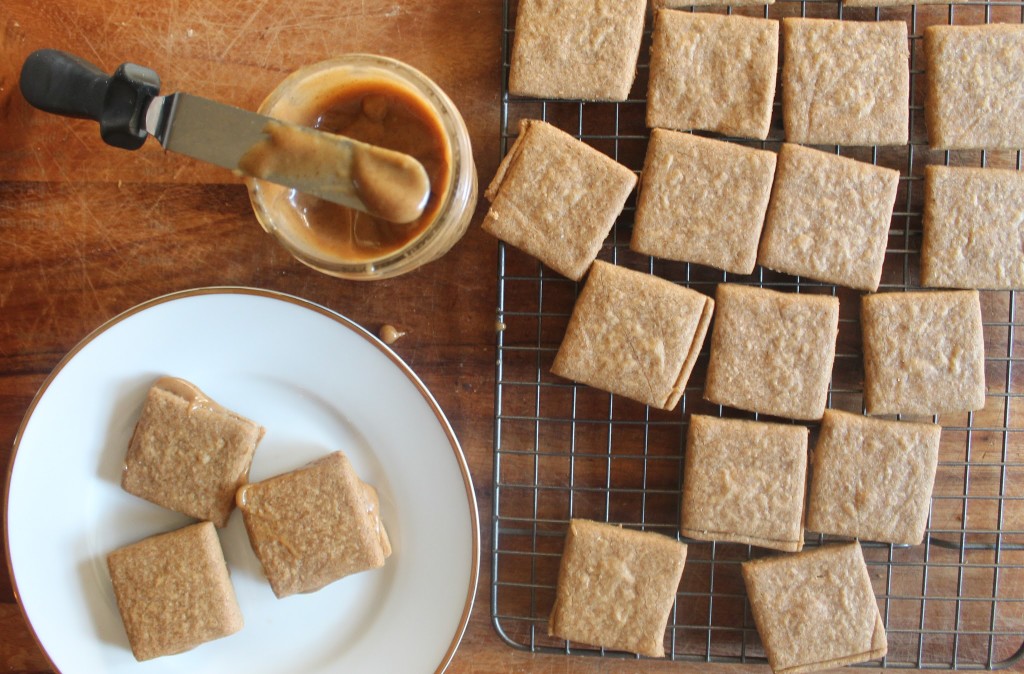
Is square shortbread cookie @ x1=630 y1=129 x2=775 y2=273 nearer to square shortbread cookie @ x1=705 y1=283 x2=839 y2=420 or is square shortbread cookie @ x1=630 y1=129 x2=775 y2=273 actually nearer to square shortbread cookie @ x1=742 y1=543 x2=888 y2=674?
square shortbread cookie @ x1=705 y1=283 x2=839 y2=420

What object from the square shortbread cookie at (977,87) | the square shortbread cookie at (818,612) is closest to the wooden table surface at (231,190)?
the square shortbread cookie at (818,612)

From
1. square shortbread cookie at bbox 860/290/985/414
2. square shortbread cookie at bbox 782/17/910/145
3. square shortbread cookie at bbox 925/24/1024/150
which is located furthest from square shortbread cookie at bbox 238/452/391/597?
square shortbread cookie at bbox 925/24/1024/150

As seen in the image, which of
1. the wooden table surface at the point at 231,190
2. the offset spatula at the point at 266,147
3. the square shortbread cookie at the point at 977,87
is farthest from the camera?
the wooden table surface at the point at 231,190

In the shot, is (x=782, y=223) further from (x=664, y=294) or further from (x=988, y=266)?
(x=988, y=266)

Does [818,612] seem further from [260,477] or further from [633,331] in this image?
[260,477]

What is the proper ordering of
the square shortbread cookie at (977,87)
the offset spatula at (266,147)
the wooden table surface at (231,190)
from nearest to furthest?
the offset spatula at (266,147), the square shortbread cookie at (977,87), the wooden table surface at (231,190)

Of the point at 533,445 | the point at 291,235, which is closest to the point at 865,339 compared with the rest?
the point at 533,445

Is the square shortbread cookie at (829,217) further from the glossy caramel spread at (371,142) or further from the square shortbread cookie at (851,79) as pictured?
the glossy caramel spread at (371,142)
